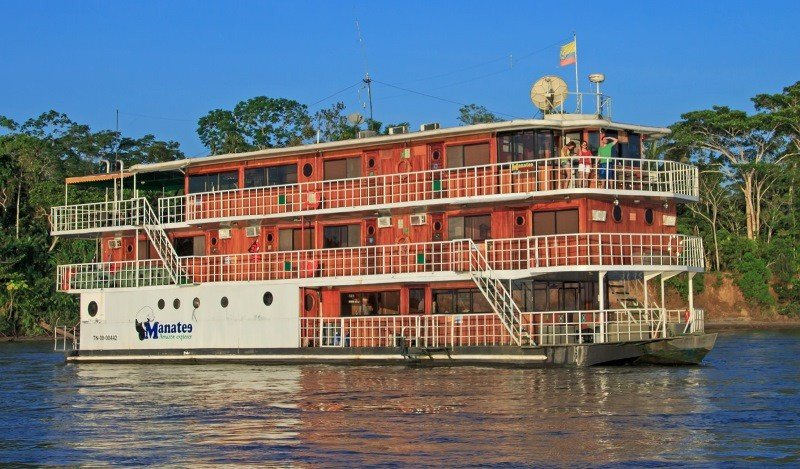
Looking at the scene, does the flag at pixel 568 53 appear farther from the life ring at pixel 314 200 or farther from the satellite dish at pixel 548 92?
the life ring at pixel 314 200

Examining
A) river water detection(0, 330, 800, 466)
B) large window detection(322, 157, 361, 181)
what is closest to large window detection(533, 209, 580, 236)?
river water detection(0, 330, 800, 466)

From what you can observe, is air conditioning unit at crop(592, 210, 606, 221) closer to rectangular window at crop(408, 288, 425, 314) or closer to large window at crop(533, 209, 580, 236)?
large window at crop(533, 209, 580, 236)

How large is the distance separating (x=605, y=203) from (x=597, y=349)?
4570mm

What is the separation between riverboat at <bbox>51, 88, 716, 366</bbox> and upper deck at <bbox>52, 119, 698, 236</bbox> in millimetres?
69

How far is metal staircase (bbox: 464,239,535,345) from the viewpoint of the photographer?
111 ft

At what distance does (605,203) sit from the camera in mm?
35250

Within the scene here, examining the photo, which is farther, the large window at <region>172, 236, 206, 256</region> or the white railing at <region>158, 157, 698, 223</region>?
the large window at <region>172, 236, 206, 256</region>

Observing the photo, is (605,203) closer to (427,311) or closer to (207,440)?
(427,311)

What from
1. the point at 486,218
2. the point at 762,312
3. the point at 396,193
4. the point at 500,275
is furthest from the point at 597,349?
the point at 762,312

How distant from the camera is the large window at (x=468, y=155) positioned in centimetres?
3681

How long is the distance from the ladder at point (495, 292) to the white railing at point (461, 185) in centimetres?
189

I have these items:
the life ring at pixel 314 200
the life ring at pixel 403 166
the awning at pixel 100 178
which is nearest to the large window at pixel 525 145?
the life ring at pixel 403 166

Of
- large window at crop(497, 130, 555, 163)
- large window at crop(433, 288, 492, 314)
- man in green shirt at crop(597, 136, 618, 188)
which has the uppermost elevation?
large window at crop(497, 130, 555, 163)

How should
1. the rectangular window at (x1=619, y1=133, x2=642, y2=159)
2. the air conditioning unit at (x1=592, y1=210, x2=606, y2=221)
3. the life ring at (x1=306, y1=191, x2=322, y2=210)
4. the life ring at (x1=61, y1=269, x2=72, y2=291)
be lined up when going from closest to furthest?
the air conditioning unit at (x1=592, y1=210, x2=606, y2=221) → the rectangular window at (x1=619, y1=133, x2=642, y2=159) → the life ring at (x1=306, y1=191, x2=322, y2=210) → the life ring at (x1=61, y1=269, x2=72, y2=291)
